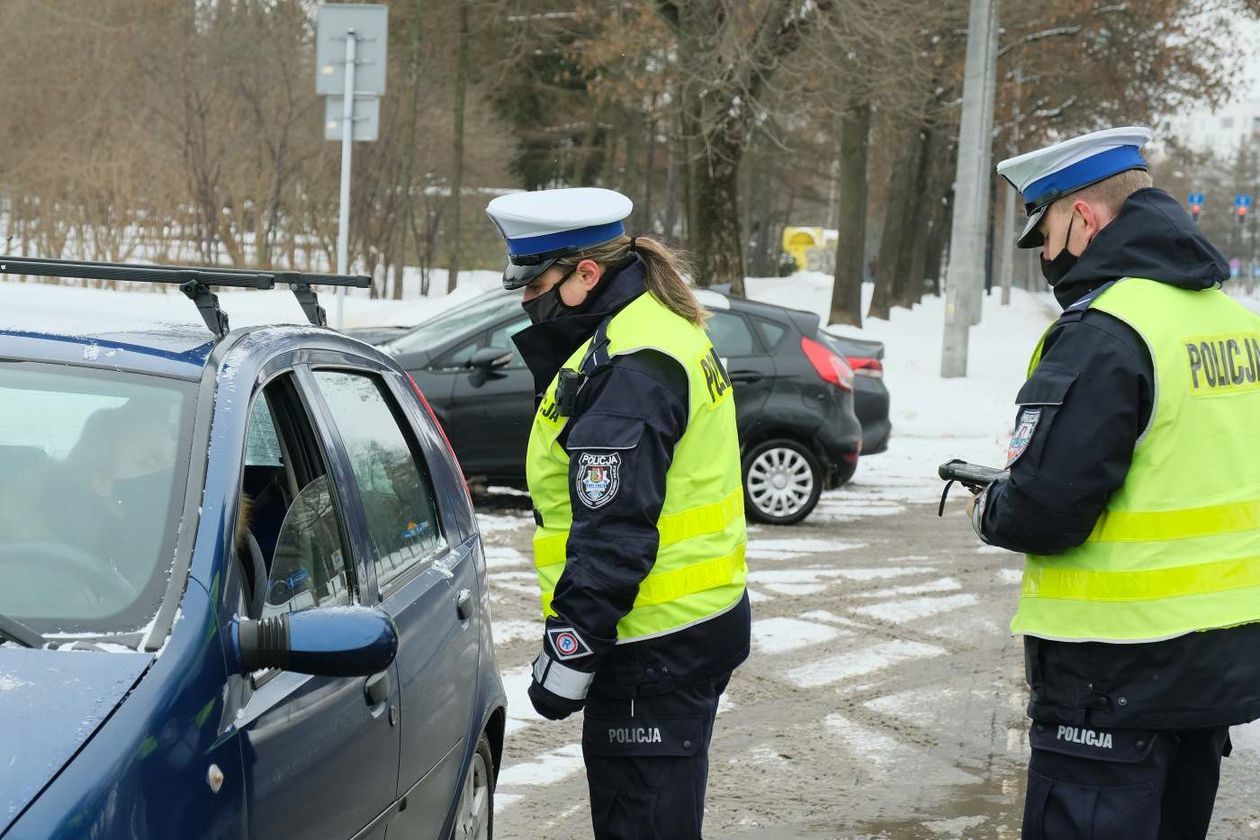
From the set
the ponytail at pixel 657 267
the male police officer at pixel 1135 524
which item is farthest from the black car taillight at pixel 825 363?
the male police officer at pixel 1135 524

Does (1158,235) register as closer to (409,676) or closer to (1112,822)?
(1112,822)

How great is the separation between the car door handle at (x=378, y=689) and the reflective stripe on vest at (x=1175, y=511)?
4.31 feet

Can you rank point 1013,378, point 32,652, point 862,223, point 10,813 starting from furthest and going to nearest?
1. point 862,223
2. point 1013,378
3. point 32,652
4. point 10,813

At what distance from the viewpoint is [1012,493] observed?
334cm

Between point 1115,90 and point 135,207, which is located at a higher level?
point 1115,90

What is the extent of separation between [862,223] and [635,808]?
3041cm

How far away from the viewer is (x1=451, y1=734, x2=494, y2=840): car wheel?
3.94 meters

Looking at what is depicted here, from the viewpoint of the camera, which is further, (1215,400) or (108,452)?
(1215,400)

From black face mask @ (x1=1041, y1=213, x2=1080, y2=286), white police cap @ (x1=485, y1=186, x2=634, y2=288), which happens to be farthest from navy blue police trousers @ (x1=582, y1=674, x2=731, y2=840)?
black face mask @ (x1=1041, y1=213, x2=1080, y2=286)

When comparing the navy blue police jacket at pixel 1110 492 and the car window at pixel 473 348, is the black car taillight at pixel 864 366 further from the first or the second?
the navy blue police jacket at pixel 1110 492

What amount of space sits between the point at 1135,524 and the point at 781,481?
329 inches

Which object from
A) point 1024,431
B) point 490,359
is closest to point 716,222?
point 490,359

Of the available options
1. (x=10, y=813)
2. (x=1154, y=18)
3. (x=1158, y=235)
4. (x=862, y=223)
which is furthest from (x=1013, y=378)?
(x=10, y=813)

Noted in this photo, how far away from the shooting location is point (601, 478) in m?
3.25
